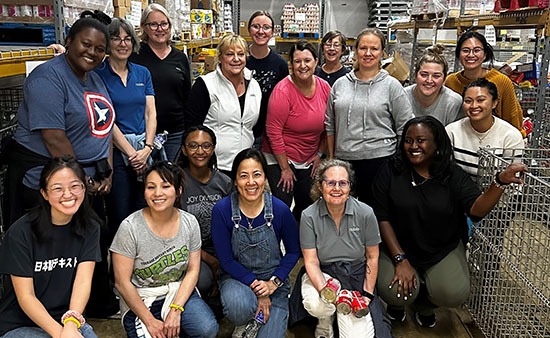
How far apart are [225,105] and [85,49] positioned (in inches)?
38.0

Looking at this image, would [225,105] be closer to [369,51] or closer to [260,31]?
[260,31]

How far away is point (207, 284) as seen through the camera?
2.59 meters

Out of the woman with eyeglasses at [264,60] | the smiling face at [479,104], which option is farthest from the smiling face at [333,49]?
the smiling face at [479,104]

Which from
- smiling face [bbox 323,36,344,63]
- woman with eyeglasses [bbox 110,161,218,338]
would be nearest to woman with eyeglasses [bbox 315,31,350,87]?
smiling face [bbox 323,36,344,63]

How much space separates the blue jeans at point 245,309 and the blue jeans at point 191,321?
0.34 feet

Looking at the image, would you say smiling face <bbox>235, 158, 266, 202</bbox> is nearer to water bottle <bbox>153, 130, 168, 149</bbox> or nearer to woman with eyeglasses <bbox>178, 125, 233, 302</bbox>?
woman with eyeglasses <bbox>178, 125, 233, 302</bbox>

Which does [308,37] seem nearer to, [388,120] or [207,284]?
[388,120]

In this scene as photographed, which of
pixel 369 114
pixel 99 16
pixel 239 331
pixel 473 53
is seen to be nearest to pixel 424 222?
pixel 369 114

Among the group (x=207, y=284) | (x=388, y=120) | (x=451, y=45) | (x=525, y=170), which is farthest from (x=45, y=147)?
(x=451, y=45)

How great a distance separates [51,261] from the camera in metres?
2.00

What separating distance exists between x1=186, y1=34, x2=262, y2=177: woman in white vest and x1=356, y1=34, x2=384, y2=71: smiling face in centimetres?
68

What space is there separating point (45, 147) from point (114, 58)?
0.74m

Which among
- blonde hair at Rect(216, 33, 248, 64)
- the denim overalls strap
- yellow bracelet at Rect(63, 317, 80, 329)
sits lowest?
yellow bracelet at Rect(63, 317, 80, 329)

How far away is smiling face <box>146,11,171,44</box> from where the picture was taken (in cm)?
302
